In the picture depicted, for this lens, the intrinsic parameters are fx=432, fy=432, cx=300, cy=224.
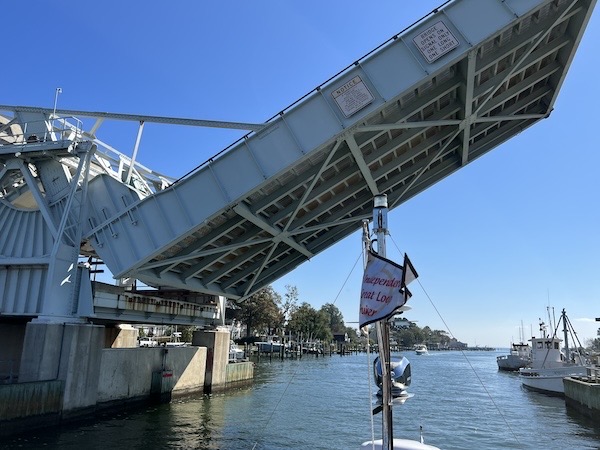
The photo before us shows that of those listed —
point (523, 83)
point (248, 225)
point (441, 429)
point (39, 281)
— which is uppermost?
point (523, 83)

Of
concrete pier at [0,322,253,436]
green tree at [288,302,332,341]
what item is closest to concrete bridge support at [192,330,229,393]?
concrete pier at [0,322,253,436]

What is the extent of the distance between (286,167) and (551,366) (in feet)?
118

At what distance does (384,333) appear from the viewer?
251 inches

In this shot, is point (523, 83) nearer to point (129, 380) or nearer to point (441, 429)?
point (441, 429)

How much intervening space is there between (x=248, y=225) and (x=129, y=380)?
35.3 ft

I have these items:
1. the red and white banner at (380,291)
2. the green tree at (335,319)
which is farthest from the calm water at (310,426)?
the green tree at (335,319)

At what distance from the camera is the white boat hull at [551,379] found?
104 feet

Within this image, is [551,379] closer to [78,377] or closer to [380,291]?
[78,377]

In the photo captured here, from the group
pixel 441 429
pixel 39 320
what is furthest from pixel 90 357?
pixel 441 429

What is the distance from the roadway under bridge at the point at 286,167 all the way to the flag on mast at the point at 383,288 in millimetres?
9201

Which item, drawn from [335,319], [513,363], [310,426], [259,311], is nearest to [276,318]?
[259,311]

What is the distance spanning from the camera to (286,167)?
15273 millimetres

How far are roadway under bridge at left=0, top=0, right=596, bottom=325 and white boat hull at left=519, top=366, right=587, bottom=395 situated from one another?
21502mm

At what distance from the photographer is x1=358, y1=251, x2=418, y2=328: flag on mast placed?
5.91 m
